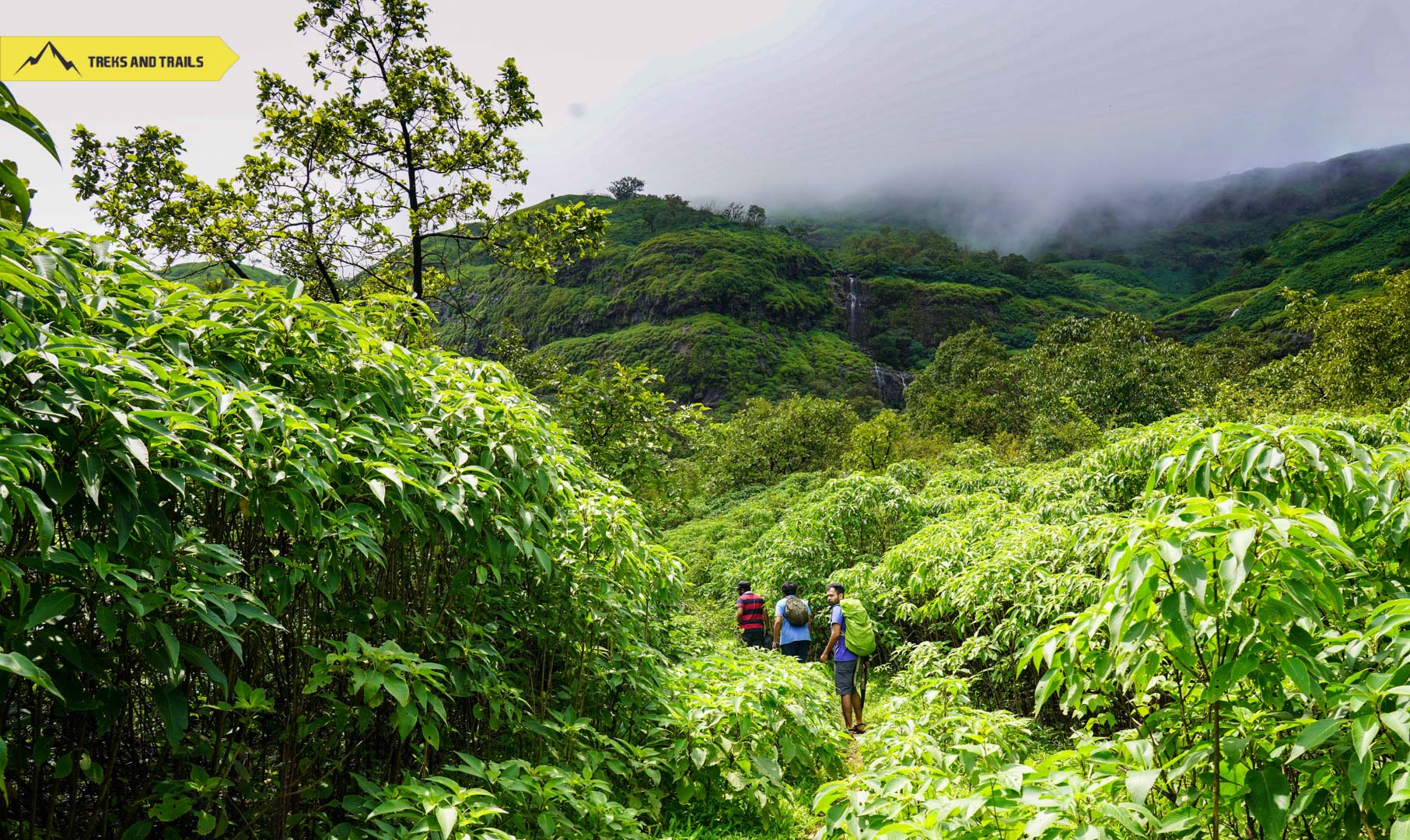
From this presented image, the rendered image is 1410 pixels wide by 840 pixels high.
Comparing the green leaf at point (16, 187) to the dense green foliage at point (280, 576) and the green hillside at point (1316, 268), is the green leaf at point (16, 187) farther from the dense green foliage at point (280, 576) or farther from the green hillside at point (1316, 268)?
the green hillside at point (1316, 268)

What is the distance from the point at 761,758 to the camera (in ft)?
14.4

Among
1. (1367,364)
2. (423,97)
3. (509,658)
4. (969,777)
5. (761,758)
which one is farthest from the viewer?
(1367,364)

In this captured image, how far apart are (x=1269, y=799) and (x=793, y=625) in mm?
6598

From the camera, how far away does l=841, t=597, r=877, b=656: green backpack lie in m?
7.02

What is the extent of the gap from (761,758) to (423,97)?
9.90 m

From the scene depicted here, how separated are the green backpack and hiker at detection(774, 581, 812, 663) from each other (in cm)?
104

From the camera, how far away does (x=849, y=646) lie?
7.07 m

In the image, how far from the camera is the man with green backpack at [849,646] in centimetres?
704

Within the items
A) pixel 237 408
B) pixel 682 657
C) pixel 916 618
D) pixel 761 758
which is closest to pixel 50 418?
pixel 237 408

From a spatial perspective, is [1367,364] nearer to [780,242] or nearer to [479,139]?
[479,139]

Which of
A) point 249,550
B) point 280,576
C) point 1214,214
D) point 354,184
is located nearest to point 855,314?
point 354,184

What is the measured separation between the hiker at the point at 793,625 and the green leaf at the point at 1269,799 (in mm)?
6377

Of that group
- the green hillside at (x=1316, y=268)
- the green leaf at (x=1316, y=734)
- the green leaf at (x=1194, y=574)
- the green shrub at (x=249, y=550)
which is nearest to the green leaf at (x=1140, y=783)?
the green leaf at (x=1316, y=734)

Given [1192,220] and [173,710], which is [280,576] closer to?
[173,710]
